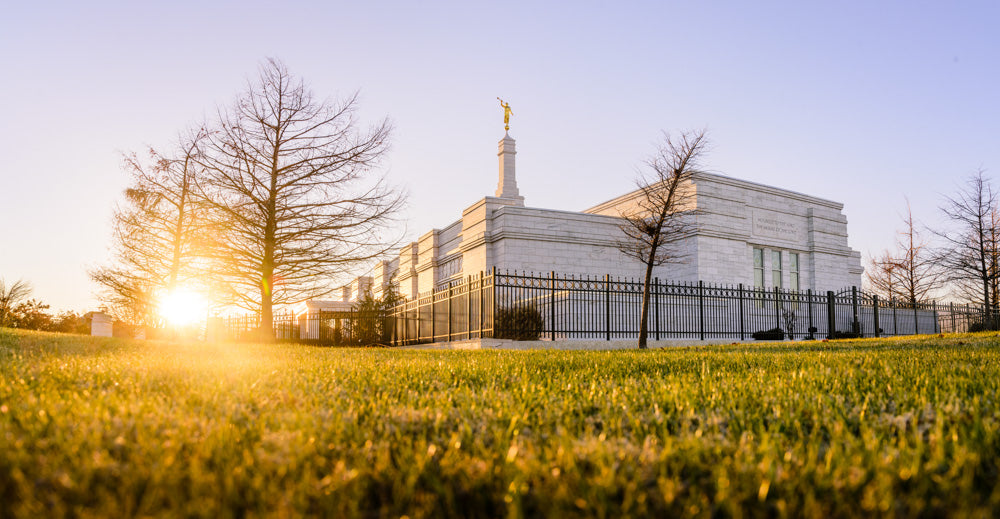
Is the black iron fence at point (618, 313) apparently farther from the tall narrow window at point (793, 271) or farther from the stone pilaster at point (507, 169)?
the stone pilaster at point (507, 169)

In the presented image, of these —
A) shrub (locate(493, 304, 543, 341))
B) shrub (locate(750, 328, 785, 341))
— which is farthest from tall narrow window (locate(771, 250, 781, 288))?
shrub (locate(493, 304, 543, 341))

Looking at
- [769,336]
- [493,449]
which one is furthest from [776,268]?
[493,449]

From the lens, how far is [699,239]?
25922 mm

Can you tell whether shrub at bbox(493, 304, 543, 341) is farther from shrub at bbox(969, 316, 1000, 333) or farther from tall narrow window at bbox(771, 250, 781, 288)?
shrub at bbox(969, 316, 1000, 333)

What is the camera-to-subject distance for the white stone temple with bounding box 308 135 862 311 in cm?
2602

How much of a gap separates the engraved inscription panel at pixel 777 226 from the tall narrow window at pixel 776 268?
0.72 metres

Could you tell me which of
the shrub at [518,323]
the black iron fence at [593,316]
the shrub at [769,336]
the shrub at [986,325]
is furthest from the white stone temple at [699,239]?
the shrub at [518,323]

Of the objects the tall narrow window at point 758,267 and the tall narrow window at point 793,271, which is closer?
the tall narrow window at point 758,267

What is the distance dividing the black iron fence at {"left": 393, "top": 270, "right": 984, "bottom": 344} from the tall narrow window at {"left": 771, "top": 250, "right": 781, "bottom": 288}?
242 cm

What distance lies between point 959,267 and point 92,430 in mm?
31047

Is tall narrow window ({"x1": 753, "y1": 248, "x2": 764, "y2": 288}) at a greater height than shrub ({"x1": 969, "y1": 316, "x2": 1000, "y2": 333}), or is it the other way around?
tall narrow window ({"x1": 753, "y1": 248, "x2": 764, "y2": 288})

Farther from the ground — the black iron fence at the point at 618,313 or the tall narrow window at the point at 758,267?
the tall narrow window at the point at 758,267

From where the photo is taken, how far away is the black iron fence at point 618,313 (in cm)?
1625

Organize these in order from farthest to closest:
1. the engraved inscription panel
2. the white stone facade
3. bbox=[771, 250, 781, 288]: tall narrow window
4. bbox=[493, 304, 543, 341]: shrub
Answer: bbox=[771, 250, 781, 288]: tall narrow window → the engraved inscription panel → the white stone facade → bbox=[493, 304, 543, 341]: shrub
